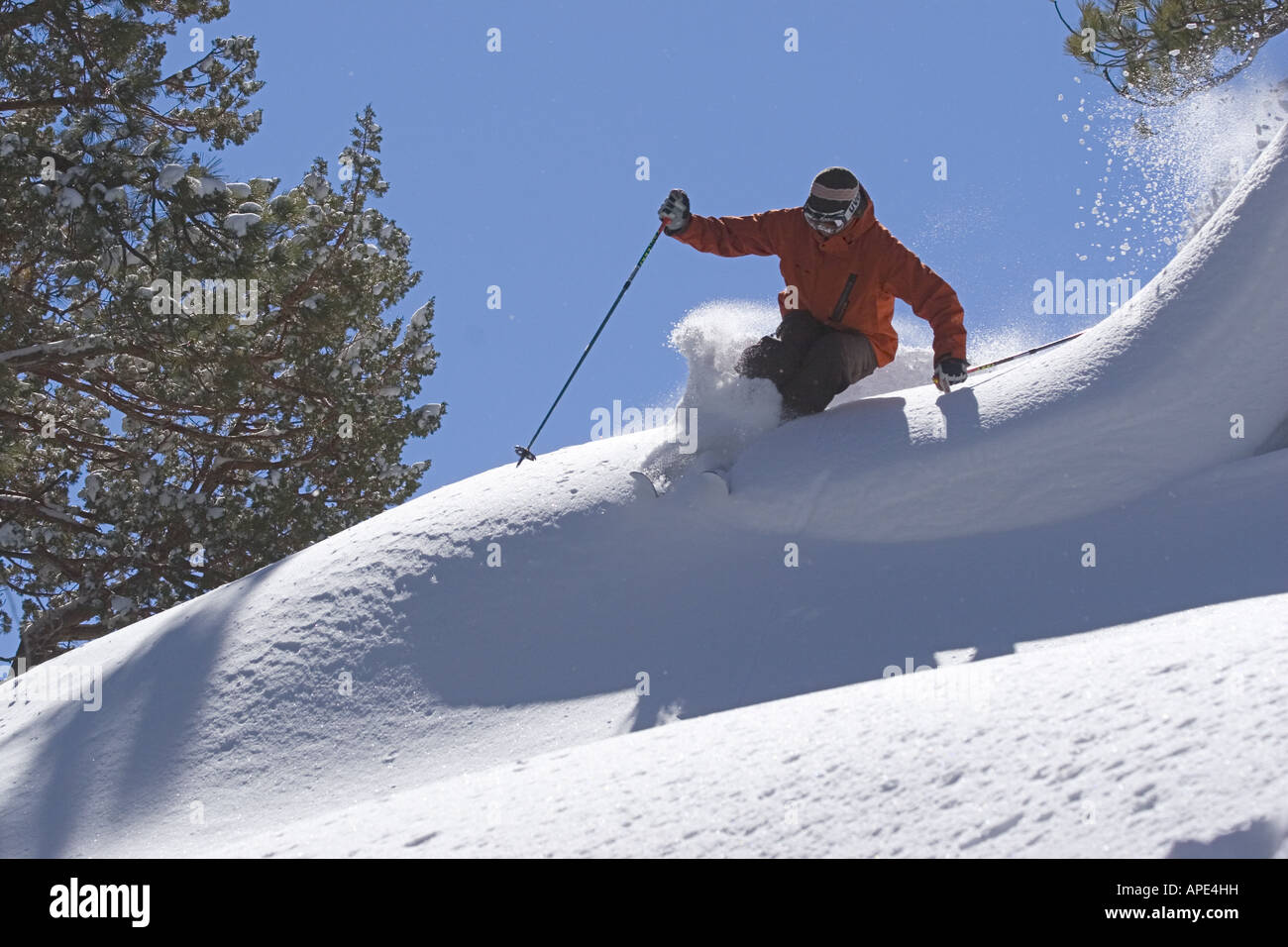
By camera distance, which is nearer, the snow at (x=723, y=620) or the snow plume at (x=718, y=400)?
the snow at (x=723, y=620)

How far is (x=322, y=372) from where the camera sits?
12.8m

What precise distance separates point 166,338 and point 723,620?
7042 millimetres

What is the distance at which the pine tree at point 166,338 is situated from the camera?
9148 millimetres

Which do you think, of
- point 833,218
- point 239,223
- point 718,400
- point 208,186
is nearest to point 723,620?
point 718,400

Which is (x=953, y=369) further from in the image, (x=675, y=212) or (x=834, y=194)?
(x=675, y=212)

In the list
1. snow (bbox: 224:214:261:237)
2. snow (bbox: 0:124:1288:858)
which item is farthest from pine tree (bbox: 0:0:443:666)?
snow (bbox: 0:124:1288:858)

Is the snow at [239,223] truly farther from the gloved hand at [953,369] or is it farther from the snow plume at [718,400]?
the gloved hand at [953,369]

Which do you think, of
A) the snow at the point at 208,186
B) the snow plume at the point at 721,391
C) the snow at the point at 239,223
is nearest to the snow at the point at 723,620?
the snow plume at the point at 721,391

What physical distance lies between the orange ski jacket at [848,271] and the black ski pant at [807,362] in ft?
0.39

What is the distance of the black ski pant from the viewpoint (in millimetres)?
5609

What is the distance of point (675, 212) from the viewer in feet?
19.3

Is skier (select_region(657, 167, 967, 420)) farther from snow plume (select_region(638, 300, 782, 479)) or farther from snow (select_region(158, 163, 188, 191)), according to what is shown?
snow (select_region(158, 163, 188, 191))
